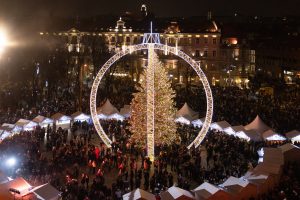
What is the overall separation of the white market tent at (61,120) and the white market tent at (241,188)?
19.4 m

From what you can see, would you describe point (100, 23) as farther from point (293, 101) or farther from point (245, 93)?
point (293, 101)

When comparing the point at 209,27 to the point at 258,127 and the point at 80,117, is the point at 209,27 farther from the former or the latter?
the point at 258,127

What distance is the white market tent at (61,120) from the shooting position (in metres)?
34.0

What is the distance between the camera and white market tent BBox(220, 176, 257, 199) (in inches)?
690

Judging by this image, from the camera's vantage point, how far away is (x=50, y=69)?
176ft

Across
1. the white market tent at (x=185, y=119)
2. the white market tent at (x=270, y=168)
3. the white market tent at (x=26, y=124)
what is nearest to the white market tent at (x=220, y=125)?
the white market tent at (x=185, y=119)

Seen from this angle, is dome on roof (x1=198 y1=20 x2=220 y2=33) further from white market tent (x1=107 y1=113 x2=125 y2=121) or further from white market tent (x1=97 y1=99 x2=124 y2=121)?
white market tent (x1=107 y1=113 x2=125 y2=121)

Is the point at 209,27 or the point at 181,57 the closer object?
the point at 181,57

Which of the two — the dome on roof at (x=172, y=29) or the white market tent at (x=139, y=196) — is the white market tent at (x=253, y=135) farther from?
the dome on roof at (x=172, y=29)

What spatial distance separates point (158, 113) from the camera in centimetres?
2569

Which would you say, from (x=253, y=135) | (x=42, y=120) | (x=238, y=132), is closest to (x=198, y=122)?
(x=238, y=132)

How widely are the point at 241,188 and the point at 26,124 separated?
1935 cm

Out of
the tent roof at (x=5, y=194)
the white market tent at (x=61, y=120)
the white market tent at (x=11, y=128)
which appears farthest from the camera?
the white market tent at (x=61, y=120)

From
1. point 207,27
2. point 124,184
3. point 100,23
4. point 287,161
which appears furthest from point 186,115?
point 100,23
